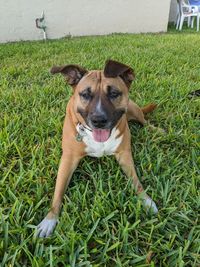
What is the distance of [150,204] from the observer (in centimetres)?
201

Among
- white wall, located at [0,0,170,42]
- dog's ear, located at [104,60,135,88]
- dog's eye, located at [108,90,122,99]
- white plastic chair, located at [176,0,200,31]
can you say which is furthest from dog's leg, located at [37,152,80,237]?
white plastic chair, located at [176,0,200,31]

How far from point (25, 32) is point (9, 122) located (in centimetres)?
524

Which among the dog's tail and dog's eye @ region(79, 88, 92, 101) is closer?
dog's eye @ region(79, 88, 92, 101)

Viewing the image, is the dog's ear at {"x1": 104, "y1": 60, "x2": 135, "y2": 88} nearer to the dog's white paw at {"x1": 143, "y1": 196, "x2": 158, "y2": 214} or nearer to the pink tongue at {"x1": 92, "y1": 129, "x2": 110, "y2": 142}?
the pink tongue at {"x1": 92, "y1": 129, "x2": 110, "y2": 142}

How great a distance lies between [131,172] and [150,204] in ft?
1.10

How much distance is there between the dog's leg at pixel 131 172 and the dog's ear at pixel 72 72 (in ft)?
2.09

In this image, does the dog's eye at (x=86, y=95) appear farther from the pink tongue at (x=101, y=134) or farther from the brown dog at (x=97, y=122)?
the pink tongue at (x=101, y=134)

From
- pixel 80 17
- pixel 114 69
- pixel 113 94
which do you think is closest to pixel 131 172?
pixel 113 94

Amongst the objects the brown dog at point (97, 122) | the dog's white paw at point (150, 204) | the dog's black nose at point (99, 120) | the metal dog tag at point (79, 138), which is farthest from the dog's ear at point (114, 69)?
the dog's white paw at point (150, 204)

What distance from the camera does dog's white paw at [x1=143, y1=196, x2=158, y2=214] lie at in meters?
1.97

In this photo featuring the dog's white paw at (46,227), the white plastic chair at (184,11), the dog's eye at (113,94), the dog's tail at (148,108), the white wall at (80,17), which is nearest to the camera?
the dog's white paw at (46,227)

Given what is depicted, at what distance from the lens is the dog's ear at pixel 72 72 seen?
2260 millimetres

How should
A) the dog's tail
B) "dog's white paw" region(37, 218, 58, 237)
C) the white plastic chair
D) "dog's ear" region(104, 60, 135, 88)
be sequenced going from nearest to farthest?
"dog's white paw" region(37, 218, 58, 237) → "dog's ear" region(104, 60, 135, 88) → the dog's tail → the white plastic chair

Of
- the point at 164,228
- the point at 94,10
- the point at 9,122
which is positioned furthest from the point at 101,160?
the point at 94,10
